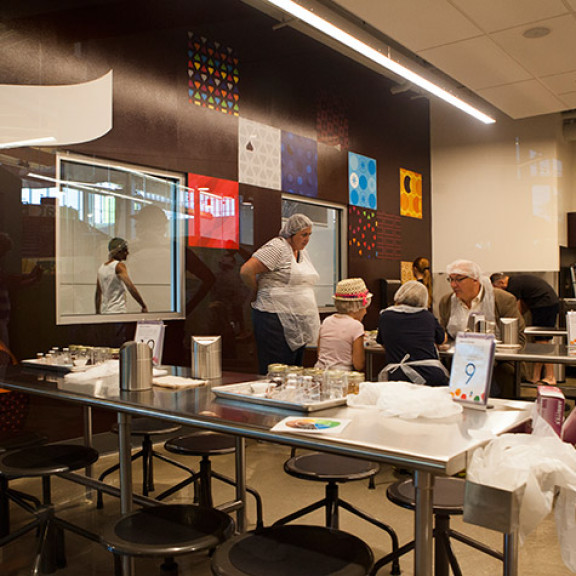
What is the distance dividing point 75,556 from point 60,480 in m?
1.10

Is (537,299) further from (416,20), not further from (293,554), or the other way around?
(293,554)

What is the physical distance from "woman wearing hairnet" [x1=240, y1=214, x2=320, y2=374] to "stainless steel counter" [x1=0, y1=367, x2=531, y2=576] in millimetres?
1647

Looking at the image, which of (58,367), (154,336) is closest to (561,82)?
(154,336)

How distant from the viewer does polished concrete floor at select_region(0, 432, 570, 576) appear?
2484 mm

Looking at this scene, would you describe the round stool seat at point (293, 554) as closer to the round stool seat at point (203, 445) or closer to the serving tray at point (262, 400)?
the serving tray at point (262, 400)

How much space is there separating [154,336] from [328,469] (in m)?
1.01

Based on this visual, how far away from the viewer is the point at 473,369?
5.70ft

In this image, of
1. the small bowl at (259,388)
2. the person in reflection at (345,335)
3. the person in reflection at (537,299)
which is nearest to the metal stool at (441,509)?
the small bowl at (259,388)

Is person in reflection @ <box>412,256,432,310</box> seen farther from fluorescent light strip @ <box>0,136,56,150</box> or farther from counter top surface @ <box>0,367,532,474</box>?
counter top surface @ <box>0,367,532,474</box>

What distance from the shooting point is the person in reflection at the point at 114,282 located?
4387 millimetres

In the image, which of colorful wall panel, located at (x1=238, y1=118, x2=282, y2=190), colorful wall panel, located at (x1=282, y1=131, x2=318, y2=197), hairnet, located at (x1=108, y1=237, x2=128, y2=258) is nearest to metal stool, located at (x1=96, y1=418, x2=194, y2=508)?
hairnet, located at (x1=108, y1=237, x2=128, y2=258)

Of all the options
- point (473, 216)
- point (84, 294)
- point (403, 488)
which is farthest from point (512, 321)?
point (473, 216)

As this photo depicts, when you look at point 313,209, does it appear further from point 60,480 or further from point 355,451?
point 355,451

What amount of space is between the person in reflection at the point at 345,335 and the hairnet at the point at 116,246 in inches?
68.8
